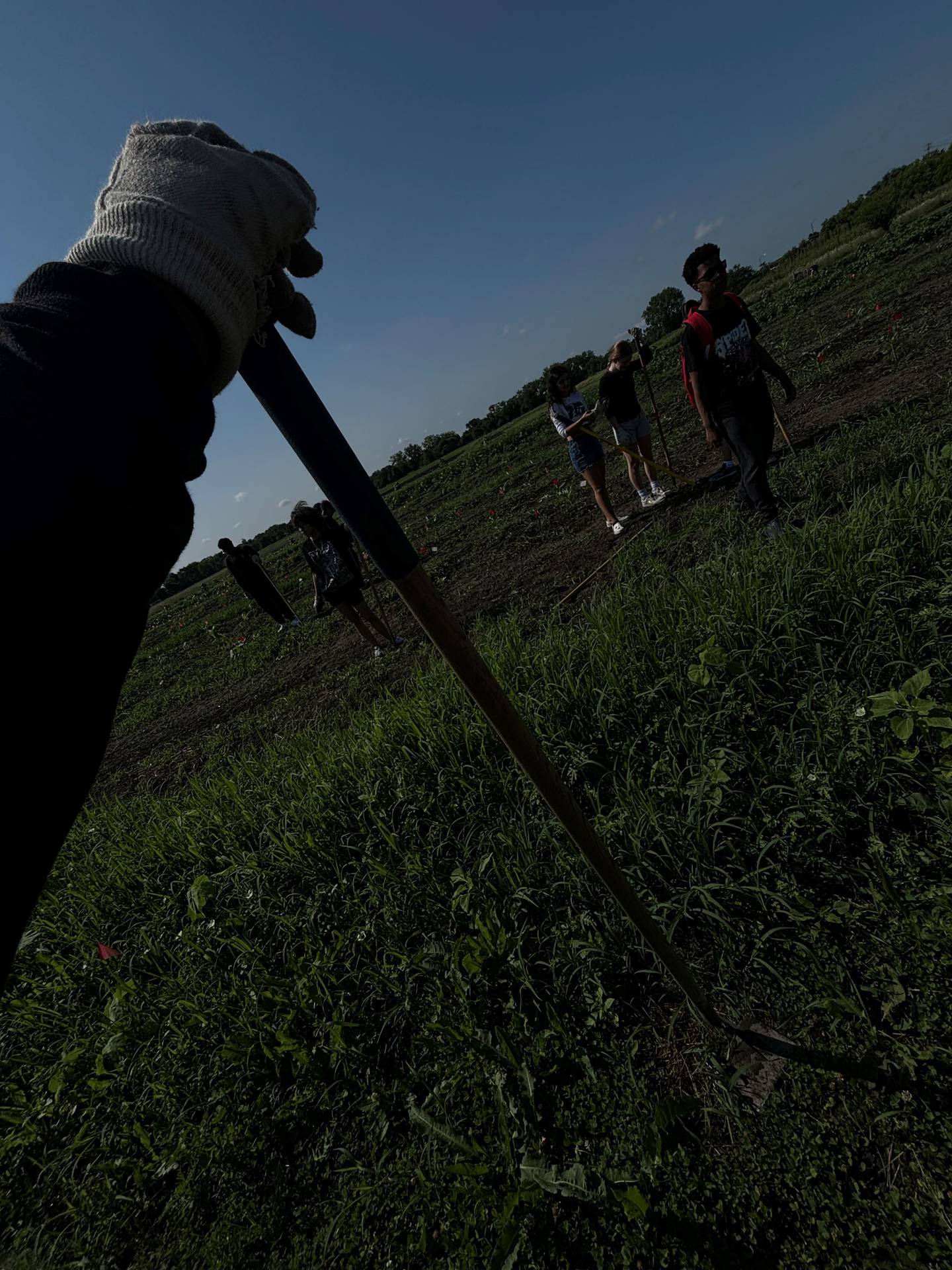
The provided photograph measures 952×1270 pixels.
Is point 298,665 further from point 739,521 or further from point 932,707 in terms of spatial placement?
point 932,707

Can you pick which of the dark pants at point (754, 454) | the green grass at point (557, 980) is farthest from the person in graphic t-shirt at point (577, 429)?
the green grass at point (557, 980)

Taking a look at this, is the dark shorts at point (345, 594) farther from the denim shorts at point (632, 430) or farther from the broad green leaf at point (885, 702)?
the broad green leaf at point (885, 702)

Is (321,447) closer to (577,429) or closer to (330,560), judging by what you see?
(330,560)

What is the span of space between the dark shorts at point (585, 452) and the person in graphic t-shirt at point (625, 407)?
0.95 ft

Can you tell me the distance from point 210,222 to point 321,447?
1.29 ft

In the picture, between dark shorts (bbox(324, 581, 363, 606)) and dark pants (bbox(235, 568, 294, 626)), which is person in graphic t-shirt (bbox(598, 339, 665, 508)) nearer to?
dark shorts (bbox(324, 581, 363, 606))

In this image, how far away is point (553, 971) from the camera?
213 centimetres

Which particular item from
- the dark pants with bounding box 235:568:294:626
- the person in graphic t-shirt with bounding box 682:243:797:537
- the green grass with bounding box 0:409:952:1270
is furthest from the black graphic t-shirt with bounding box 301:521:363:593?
the person in graphic t-shirt with bounding box 682:243:797:537

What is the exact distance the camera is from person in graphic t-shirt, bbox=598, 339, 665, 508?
7152mm

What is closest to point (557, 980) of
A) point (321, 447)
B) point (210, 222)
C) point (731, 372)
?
point (321, 447)

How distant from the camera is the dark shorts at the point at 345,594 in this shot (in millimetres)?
7180

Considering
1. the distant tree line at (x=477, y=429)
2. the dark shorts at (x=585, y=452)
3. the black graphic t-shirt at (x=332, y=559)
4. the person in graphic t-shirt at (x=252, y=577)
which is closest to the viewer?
the black graphic t-shirt at (x=332, y=559)

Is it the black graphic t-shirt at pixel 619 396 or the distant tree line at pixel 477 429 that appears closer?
the black graphic t-shirt at pixel 619 396

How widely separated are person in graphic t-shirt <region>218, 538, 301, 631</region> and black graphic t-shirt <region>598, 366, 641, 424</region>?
21.8 feet
